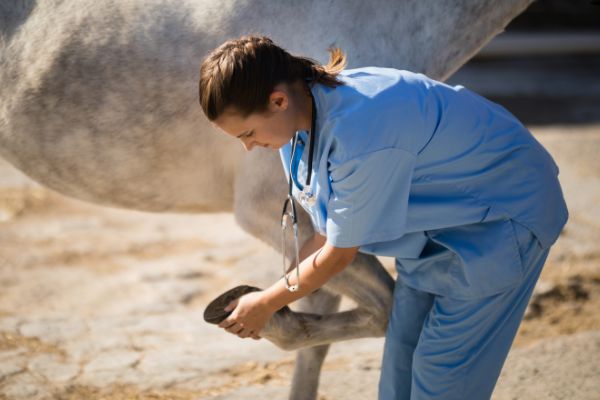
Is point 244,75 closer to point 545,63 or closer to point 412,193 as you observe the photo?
point 412,193

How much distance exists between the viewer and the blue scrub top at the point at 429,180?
154 cm

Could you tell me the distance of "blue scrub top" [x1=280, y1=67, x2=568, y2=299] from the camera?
5.05 feet

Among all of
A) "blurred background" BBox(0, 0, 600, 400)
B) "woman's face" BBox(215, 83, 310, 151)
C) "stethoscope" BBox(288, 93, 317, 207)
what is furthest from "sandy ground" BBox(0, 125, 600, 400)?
"woman's face" BBox(215, 83, 310, 151)

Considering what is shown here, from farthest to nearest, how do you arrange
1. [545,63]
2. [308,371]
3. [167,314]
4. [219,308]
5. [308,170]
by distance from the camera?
1. [545,63]
2. [167,314]
3. [308,371]
4. [219,308]
5. [308,170]

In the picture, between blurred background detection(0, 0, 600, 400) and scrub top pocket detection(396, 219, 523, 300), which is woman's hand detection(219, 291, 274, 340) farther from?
blurred background detection(0, 0, 600, 400)

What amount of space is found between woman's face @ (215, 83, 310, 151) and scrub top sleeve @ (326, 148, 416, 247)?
0.12 meters

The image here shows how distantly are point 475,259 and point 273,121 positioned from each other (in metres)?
0.54

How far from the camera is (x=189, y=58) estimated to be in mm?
2172

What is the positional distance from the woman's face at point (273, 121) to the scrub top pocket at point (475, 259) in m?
0.44

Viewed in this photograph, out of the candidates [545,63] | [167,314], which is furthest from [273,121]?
[545,63]

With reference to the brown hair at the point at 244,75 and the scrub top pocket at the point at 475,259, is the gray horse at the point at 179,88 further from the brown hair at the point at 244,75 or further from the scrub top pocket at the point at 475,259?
the brown hair at the point at 244,75

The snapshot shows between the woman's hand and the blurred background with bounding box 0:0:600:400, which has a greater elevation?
the woman's hand

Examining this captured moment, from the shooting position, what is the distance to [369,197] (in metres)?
1.54

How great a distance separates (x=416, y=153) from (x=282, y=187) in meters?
0.60
